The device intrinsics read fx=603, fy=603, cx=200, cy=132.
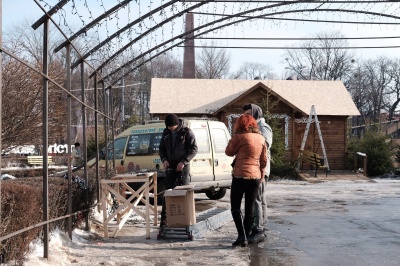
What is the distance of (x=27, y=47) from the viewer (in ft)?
55.9

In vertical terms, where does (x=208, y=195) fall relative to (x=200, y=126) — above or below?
below

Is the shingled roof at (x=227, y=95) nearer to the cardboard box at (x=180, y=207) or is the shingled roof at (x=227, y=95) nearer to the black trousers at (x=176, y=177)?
the black trousers at (x=176, y=177)

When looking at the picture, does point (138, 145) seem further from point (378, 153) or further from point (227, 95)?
point (227, 95)

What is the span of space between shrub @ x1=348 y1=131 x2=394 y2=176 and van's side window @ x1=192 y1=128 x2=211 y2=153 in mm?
16388

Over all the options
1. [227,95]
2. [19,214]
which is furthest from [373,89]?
[19,214]

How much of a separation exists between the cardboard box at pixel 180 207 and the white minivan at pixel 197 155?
4.41 meters

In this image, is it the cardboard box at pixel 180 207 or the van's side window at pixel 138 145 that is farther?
the van's side window at pixel 138 145

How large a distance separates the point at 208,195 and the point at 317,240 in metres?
6.73

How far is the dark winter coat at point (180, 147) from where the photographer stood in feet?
30.4

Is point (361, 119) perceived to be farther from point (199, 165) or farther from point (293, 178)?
point (199, 165)

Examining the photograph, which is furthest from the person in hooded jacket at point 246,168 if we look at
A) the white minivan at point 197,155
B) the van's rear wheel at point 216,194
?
the van's rear wheel at point 216,194

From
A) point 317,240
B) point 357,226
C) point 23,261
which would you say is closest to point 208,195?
point 357,226

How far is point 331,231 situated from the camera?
9773 mm

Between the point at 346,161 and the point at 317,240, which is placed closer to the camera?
the point at 317,240
